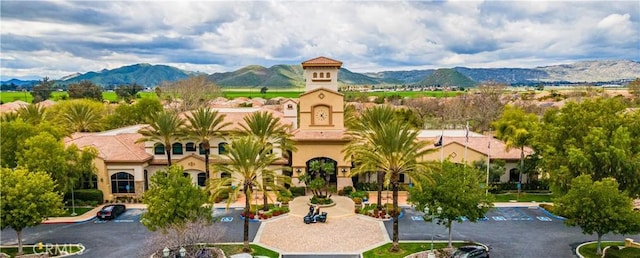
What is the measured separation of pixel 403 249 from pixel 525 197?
19.7 metres

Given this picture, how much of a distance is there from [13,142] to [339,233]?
28584 millimetres

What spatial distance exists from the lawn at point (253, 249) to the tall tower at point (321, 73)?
69.1 feet

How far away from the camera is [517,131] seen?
139 ft

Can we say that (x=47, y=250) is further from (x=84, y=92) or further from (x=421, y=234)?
(x=84, y=92)

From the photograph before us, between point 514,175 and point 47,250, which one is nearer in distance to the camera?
point 47,250

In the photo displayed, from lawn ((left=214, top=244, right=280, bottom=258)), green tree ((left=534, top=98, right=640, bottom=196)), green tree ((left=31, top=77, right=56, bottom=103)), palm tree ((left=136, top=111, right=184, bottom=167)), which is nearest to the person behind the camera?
lawn ((left=214, top=244, right=280, bottom=258))

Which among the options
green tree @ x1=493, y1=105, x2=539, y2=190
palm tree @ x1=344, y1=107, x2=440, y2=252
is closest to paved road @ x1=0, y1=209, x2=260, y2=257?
palm tree @ x1=344, y1=107, x2=440, y2=252

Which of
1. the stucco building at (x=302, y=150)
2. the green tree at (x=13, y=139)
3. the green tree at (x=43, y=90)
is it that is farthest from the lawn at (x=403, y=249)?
the green tree at (x=43, y=90)

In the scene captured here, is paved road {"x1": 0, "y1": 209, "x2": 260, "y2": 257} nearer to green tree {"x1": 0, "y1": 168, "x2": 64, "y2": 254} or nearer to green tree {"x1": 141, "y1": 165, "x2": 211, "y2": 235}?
green tree {"x1": 141, "y1": 165, "x2": 211, "y2": 235}

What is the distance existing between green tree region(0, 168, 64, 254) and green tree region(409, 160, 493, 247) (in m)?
23.7

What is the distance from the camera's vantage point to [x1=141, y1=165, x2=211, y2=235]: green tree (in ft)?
89.1

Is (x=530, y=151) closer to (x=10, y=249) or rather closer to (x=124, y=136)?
(x=124, y=136)

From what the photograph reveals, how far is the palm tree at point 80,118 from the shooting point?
55.5 metres

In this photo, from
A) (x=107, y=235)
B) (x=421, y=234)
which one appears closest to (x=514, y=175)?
(x=421, y=234)
